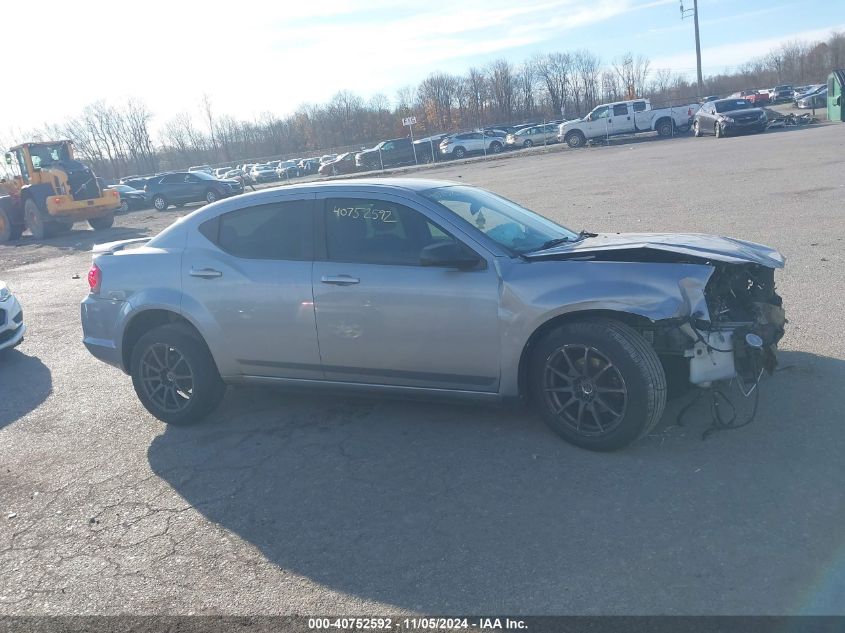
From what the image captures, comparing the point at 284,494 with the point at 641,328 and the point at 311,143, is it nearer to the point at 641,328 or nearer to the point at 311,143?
the point at 641,328

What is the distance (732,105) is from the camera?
36562mm

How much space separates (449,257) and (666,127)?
4203 centimetres

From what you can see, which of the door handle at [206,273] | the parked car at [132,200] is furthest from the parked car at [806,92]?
the door handle at [206,273]

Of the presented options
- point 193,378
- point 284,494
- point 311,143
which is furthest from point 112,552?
point 311,143

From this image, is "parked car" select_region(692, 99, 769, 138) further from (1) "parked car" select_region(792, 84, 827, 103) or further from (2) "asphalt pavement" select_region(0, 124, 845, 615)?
(2) "asphalt pavement" select_region(0, 124, 845, 615)

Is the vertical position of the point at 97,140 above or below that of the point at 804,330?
above

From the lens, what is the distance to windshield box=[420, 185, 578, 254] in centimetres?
506

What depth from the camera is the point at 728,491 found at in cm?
399

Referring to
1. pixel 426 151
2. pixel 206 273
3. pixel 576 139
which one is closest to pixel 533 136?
pixel 426 151

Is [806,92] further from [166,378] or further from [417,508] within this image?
[417,508]

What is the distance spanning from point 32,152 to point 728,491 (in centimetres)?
2669

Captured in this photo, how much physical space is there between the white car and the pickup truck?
39.0 m

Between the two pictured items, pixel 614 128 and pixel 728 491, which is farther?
pixel 614 128

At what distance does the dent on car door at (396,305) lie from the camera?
187 inches
